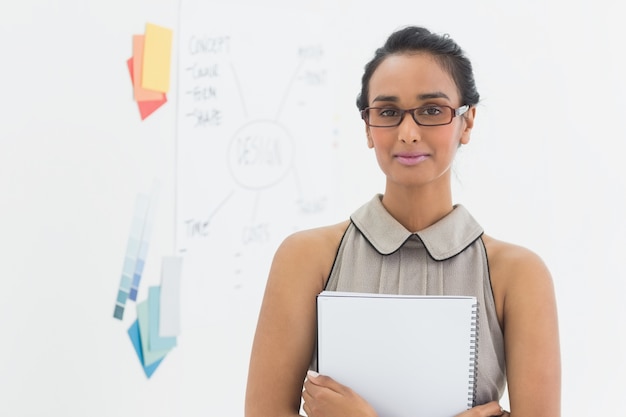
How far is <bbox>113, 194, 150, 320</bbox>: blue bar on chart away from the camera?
177cm

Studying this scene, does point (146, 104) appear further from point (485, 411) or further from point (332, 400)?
point (485, 411)

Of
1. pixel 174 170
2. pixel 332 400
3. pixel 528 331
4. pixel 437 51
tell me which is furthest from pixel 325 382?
pixel 174 170

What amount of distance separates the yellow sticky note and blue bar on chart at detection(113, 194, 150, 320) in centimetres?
26

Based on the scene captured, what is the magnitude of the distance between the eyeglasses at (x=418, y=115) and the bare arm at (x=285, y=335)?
0.77 feet

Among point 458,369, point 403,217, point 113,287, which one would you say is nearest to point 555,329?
point 458,369

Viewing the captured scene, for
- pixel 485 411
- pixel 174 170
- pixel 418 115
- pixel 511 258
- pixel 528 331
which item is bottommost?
pixel 485 411

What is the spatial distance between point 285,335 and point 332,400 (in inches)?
5.2

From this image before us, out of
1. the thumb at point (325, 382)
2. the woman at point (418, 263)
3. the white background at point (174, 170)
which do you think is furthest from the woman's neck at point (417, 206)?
the white background at point (174, 170)

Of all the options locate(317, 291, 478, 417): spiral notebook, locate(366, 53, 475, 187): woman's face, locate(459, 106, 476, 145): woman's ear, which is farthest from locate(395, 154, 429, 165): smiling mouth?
locate(317, 291, 478, 417): spiral notebook

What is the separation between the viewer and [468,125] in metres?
1.32

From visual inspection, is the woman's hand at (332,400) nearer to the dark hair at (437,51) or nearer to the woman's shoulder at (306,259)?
the woman's shoulder at (306,259)

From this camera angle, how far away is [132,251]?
5.91ft

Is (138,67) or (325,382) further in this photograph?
(138,67)

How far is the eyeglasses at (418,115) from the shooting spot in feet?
4.11
